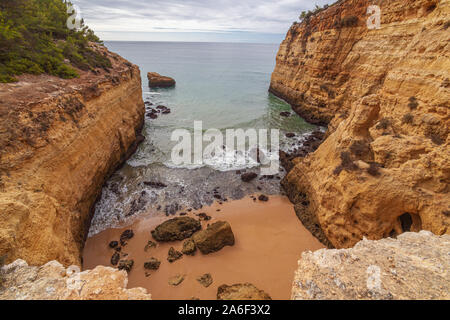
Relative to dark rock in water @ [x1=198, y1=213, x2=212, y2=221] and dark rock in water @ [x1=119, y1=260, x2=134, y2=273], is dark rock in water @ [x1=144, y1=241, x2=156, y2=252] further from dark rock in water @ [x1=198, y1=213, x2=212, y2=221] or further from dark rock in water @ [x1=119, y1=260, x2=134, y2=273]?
dark rock in water @ [x1=198, y1=213, x2=212, y2=221]

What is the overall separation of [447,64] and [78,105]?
52.7ft

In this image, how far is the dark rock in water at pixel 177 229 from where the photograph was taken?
30.6 feet

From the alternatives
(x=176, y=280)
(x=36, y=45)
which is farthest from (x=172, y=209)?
(x=36, y=45)

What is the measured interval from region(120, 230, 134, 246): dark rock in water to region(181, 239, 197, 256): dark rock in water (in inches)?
114

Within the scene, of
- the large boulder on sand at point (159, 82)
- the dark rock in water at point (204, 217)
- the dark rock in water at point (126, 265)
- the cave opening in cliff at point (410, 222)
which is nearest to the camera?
the cave opening in cliff at point (410, 222)

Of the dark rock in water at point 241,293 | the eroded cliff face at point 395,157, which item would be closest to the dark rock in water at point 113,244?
the dark rock in water at point 241,293

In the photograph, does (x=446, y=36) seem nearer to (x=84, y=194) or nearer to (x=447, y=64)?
(x=447, y=64)

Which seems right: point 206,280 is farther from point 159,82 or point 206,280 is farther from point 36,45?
point 159,82

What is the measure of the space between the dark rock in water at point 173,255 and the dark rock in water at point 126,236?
242 cm

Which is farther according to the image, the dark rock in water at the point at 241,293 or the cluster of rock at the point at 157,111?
the cluster of rock at the point at 157,111

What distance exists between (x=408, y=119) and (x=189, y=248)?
33.4 ft

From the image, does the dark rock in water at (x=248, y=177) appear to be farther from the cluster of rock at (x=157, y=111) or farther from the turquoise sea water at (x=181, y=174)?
the cluster of rock at (x=157, y=111)

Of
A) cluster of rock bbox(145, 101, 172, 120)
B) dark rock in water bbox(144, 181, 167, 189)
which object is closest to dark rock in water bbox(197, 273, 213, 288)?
dark rock in water bbox(144, 181, 167, 189)

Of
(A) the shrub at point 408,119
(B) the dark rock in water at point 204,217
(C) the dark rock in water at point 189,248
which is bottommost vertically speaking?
(C) the dark rock in water at point 189,248
